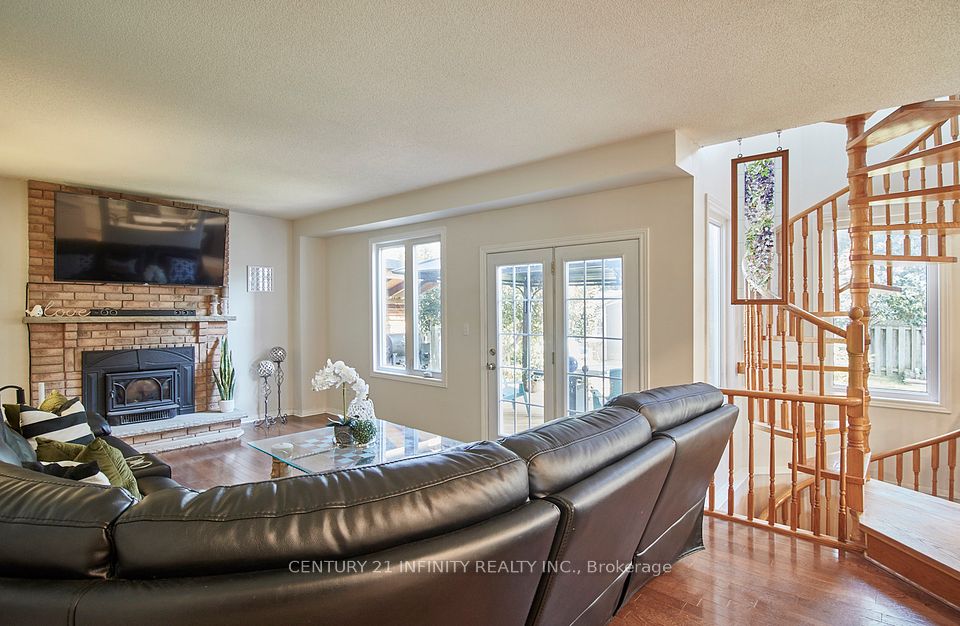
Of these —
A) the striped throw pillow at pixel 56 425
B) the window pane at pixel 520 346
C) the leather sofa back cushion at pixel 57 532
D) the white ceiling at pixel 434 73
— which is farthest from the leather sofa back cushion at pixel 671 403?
the striped throw pillow at pixel 56 425

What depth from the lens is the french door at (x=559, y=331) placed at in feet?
12.1

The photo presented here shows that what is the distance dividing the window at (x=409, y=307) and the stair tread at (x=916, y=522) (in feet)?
11.5

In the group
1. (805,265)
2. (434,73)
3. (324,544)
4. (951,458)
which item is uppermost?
(434,73)

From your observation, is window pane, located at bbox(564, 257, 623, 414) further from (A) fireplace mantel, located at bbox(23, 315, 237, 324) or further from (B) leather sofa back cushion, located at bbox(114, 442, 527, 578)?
(A) fireplace mantel, located at bbox(23, 315, 237, 324)

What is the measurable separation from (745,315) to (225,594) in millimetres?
4522

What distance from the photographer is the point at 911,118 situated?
271cm

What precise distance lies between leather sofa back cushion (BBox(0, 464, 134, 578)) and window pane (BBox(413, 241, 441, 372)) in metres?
4.10

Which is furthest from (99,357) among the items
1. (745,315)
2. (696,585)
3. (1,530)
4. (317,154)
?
(745,315)

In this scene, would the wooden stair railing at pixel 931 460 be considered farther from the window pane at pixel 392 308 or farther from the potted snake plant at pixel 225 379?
the potted snake plant at pixel 225 379

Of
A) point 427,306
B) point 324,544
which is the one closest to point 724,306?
point 427,306

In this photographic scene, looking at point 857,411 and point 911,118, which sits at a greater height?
point 911,118

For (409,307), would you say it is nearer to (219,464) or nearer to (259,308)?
(259,308)

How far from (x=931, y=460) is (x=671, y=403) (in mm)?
3831

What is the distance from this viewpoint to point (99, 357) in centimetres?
468
